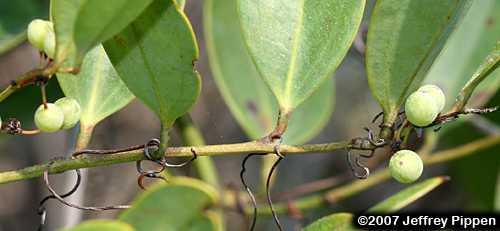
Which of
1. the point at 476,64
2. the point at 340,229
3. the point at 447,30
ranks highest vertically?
the point at 476,64

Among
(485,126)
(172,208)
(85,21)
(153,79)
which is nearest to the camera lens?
(85,21)

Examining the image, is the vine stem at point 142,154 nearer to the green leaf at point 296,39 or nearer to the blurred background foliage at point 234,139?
the green leaf at point 296,39

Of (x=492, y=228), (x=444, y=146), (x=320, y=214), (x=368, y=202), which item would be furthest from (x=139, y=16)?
(x=368, y=202)

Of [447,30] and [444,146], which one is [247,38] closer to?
[447,30]

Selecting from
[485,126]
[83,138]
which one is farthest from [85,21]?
[485,126]

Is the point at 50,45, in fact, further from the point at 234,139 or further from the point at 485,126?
the point at 234,139

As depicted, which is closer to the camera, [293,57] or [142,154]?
[142,154]

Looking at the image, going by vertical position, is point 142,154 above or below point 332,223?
above
